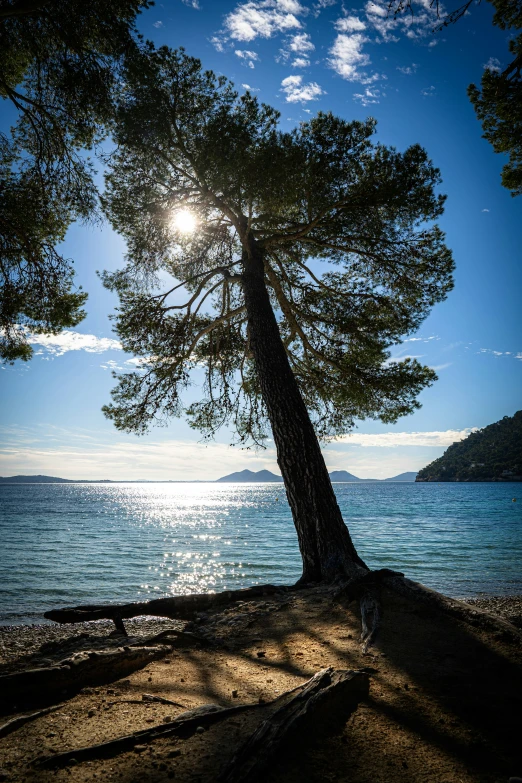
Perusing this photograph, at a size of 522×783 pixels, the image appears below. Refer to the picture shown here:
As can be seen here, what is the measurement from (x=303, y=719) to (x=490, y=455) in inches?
5037

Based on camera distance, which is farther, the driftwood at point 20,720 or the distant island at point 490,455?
the distant island at point 490,455

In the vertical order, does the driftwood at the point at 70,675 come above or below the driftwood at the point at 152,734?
below

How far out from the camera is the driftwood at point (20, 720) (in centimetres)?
245

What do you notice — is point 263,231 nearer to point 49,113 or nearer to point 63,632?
point 49,113

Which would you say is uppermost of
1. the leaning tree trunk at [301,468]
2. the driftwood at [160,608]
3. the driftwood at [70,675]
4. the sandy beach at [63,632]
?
the leaning tree trunk at [301,468]

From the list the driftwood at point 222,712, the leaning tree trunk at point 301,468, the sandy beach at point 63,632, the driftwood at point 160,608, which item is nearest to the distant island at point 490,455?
the sandy beach at point 63,632

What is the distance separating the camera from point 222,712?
2.55 metres

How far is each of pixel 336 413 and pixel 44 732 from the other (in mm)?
8324

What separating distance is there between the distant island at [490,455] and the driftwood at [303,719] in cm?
11620

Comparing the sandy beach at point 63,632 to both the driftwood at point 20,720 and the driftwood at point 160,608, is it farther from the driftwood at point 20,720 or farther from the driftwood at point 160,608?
the driftwood at point 20,720

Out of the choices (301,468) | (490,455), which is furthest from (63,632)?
(490,455)

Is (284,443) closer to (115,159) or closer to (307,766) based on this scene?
(307,766)

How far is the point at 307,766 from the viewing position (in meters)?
2.06

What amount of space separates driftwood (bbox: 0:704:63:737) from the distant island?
11737cm
